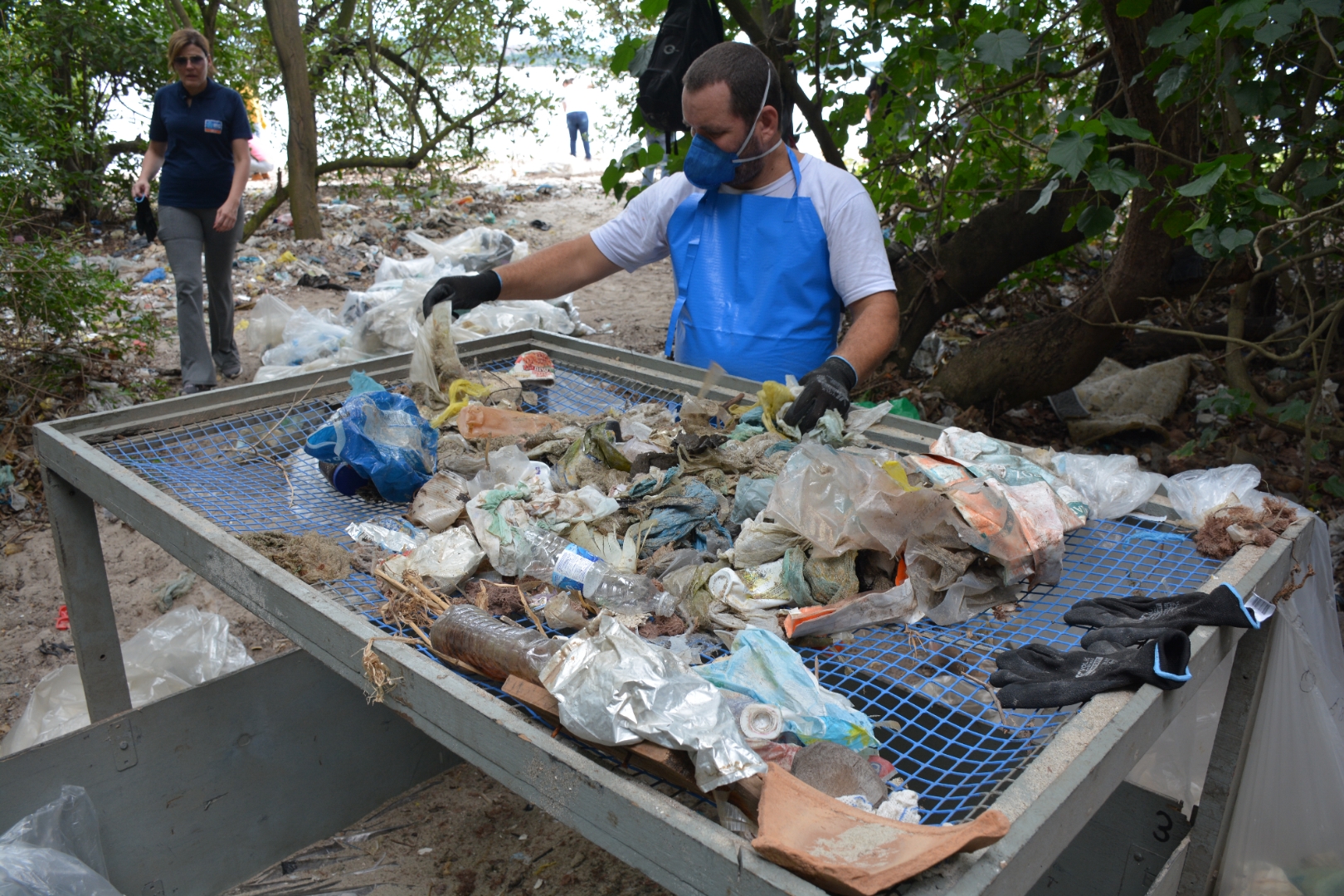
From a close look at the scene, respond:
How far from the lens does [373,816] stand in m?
2.66

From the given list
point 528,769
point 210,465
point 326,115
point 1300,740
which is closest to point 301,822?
point 210,465

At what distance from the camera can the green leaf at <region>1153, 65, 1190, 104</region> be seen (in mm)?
2498

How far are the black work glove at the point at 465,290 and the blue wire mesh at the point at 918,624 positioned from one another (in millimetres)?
493

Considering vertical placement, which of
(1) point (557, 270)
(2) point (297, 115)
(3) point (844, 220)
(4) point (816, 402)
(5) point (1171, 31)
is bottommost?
(4) point (816, 402)

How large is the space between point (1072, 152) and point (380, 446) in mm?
1753

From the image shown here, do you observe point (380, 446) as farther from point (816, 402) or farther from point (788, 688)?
point (788, 688)

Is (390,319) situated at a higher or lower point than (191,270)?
lower

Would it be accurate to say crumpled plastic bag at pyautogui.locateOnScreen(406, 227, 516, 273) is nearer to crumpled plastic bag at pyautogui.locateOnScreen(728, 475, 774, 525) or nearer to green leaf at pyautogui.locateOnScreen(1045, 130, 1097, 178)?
green leaf at pyautogui.locateOnScreen(1045, 130, 1097, 178)

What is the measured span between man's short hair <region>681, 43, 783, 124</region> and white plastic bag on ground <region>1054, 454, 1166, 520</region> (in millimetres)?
1316

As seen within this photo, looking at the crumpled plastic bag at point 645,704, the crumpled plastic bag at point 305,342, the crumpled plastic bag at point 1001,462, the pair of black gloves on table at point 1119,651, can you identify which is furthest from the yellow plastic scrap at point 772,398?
the crumpled plastic bag at point 305,342

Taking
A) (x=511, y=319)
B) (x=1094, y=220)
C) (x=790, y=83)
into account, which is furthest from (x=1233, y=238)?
(x=511, y=319)

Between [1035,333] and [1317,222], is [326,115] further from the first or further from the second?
[1317,222]

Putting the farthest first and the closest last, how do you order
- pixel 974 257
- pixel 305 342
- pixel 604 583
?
pixel 305 342 → pixel 974 257 → pixel 604 583

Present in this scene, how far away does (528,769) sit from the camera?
1105mm
